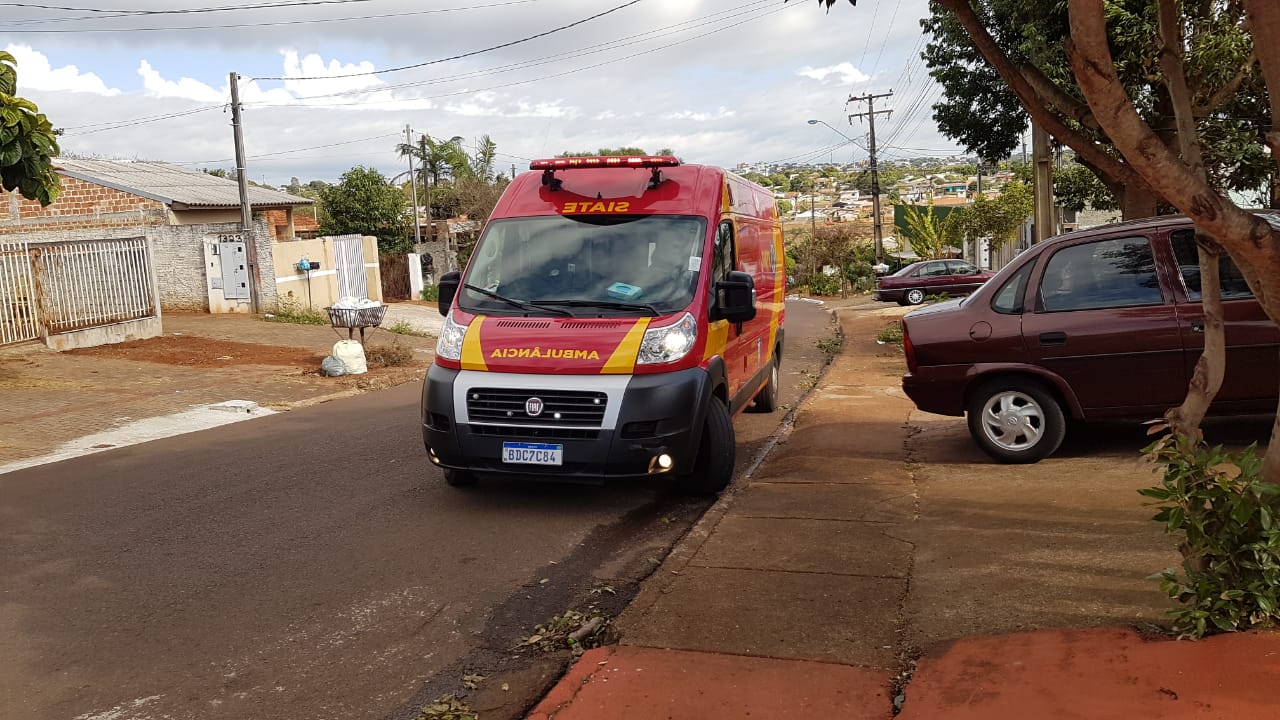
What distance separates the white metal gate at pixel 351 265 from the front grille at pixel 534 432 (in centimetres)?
2424

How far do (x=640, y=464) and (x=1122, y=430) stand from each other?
4169mm

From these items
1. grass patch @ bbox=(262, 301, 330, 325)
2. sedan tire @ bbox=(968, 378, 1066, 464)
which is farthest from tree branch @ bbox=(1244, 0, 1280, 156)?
grass patch @ bbox=(262, 301, 330, 325)

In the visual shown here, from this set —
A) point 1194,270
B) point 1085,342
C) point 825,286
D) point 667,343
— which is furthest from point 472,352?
point 825,286

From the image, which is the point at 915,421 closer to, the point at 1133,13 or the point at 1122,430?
the point at 1122,430

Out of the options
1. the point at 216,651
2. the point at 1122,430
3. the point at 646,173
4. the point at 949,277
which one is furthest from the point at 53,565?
the point at 949,277

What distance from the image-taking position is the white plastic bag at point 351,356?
1603cm

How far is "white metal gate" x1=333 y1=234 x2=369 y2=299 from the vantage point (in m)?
30.5

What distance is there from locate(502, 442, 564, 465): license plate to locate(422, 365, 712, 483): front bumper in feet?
0.09

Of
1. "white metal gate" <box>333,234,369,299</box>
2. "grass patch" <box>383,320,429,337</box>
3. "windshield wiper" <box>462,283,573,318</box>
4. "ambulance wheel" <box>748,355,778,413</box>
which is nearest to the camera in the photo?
"windshield wiper" <box>462,283,573,318</box>

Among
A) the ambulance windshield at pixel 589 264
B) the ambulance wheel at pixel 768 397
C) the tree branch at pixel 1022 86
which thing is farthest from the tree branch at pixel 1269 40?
the ambulance wheel at pixel 768 397

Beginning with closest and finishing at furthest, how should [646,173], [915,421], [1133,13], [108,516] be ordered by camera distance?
[108,516], [646,173], [915,421], [1133,13]

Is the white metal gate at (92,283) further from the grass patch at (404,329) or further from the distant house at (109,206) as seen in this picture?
the distant house at (109,206)

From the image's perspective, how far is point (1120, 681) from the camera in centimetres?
369

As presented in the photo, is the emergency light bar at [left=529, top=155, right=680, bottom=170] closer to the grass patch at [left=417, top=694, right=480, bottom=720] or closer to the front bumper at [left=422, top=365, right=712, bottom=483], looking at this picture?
the front bumper at [left=422, top=365, right=712, bottom=483]
